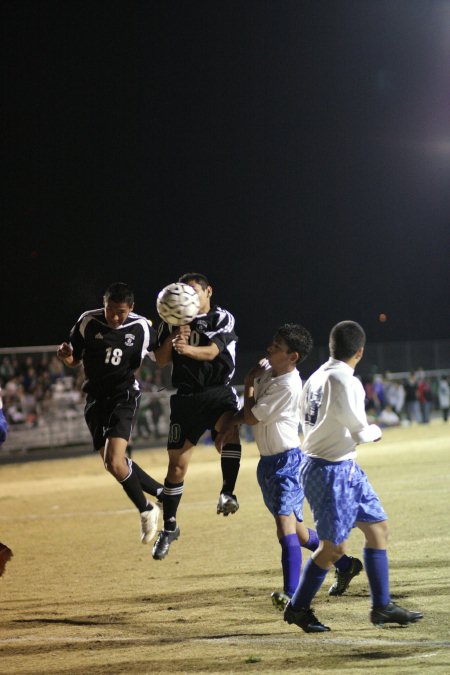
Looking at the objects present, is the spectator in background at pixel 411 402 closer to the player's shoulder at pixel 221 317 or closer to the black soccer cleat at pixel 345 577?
the player's shoulder at pixel 221 317

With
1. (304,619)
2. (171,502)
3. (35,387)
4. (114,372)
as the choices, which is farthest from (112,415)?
(35,387)

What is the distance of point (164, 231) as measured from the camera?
200 feet

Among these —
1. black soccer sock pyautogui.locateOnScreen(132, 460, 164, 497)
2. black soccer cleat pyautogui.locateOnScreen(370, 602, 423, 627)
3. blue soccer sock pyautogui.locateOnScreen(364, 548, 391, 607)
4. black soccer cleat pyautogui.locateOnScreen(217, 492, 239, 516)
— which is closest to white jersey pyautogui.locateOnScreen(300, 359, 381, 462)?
blue soccer sock pyautogui.locateOnScreen(364, 548, 391, 607)

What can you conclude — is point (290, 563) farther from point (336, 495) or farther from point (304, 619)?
point (336, 495)

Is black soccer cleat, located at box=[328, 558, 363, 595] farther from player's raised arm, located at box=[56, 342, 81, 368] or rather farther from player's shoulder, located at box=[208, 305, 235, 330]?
player's raised arm, located at box=[56, 342, 81, 368]

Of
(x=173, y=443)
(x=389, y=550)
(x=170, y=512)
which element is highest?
(x=173, y=443)

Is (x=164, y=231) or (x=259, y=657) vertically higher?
(x=164, y=231)

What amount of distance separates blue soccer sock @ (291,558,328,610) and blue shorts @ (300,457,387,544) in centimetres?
23

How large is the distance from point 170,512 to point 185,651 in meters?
2.18

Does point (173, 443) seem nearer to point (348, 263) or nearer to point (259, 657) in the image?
point (259, 657)

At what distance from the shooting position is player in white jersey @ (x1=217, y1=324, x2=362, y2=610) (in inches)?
297

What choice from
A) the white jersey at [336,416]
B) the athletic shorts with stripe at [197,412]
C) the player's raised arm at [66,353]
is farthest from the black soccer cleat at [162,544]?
the white jersey at [336,416]

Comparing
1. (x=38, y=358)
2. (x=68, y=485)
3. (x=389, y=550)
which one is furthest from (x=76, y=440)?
(x=389, y=550)

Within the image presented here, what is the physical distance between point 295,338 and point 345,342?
912 millimetres
